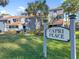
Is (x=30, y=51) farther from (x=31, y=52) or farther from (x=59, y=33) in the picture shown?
(x=59, y=33)

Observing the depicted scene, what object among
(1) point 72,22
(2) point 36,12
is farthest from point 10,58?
(2) point 36,12

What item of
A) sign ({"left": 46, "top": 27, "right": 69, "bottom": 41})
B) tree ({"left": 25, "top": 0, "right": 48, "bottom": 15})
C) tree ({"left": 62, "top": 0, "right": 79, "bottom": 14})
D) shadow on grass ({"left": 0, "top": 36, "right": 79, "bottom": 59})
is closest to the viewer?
sign ({"left": 46, "top": 27, "right": 69, "bottom": 41})

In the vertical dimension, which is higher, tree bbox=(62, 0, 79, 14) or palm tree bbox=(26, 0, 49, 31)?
palm tree bbox=(26, 0, 49, 31)

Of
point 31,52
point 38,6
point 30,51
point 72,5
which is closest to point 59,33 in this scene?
point 31,52

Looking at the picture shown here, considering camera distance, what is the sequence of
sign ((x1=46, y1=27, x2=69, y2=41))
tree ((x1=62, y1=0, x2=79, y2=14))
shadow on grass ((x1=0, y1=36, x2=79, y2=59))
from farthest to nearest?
1. tree ((x1=62, y1=0, x2=79, y2=14))
2. shadow on grass ((x1=0, y1=36, x2=79, y2=59))
3. sign ((x1=46, y1=27, x2=69, y2=41))

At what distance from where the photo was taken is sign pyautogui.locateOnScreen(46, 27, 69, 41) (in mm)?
5148

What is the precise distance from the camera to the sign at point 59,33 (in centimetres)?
515

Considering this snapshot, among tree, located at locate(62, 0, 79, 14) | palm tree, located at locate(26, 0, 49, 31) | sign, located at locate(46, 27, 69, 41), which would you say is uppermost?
palm tree, located at locate(26, 0, 49, 31)

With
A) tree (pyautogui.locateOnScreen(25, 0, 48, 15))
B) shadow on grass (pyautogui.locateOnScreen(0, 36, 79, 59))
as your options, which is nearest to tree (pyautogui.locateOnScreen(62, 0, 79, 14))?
tree (pyautogui.locateOnScreen(25, 0, 48, 15))

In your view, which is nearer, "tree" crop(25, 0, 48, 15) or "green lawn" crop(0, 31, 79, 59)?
"green lawn" crop(0, 31, 79, 59)

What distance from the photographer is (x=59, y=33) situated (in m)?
5.43

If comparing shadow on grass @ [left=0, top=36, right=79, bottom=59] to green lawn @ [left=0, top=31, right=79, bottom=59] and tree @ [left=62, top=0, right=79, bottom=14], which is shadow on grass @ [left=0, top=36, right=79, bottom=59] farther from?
tree @ [left=62, top=0, right=79, bottom=14]

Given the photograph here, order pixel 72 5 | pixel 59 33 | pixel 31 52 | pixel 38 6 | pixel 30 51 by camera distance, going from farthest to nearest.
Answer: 1. pixel 38 6
2. pixel 72 5
3. pixel 30 51
4. pixel 31 52
5. pixel 59 33

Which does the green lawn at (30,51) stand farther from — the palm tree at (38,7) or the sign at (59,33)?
the palm tree at (38,7)
